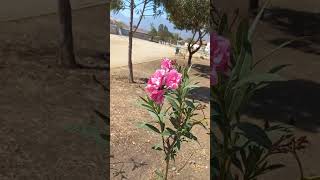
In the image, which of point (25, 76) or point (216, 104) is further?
point (25, 76)

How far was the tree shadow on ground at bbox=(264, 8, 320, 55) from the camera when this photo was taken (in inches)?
56.6

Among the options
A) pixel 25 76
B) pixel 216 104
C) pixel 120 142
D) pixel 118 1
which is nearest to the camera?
pixel 216 104

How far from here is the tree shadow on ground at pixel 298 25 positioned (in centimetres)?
144

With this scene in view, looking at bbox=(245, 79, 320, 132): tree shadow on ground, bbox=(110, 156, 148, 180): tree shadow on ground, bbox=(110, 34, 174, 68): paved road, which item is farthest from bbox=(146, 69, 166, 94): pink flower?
bbox=(110, 34, 174, 68): paved road

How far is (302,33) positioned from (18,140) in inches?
40.9

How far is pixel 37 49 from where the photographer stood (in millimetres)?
1769

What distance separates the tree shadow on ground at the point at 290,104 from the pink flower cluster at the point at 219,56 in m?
0.15

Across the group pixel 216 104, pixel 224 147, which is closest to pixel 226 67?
pixel 216 104

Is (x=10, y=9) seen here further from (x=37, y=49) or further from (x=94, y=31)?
(x=94, y=31)

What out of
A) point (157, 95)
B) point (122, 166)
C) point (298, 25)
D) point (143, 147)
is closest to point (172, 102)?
point (157, 95)

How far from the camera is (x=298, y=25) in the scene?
1.46 m

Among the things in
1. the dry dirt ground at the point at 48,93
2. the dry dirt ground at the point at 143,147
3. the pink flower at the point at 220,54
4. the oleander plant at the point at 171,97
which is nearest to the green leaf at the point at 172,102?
the oleander plant at the point at 171,97

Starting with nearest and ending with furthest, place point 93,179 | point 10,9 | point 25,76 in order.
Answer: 1. point 10,9
2. point 25,76
3. point 93,179

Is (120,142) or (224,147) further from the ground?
(224,147)
